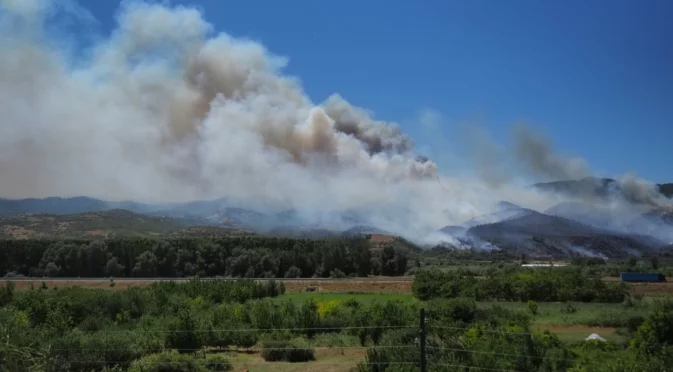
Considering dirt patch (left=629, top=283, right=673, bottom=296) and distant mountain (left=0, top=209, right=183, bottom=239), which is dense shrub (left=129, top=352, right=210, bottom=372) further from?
distant mountain (left=0, top=209, right=183, bottom=239)

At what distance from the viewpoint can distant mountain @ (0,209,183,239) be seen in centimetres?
14766

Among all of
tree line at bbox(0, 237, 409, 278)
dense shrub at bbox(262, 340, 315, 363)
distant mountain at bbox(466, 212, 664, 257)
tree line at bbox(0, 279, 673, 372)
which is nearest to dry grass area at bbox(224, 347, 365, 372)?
dense shrub at bbox(262, 340, 315, 363)

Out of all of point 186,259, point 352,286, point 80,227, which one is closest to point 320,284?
point 352,286

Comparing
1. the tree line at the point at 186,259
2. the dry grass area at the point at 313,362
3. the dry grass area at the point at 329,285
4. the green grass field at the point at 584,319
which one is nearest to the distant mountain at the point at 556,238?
the tree line at the point at 186,259

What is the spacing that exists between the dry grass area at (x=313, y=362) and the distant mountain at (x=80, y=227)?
126 meters

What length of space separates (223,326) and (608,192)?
192 metres

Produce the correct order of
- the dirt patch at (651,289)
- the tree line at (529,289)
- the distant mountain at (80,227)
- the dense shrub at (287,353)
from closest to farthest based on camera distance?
the dense shrub at (287,353) → the tree line at (529,289) → the dirt patch at (651,289) → the distant mountain at (80,227)

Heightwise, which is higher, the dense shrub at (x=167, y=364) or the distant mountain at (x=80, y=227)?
the distant mountain at (x=80, y=227)

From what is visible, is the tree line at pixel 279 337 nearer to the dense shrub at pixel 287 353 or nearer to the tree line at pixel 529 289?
the dense shrub at pixel 287 353

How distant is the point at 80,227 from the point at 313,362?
156 metres

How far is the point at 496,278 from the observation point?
187ft

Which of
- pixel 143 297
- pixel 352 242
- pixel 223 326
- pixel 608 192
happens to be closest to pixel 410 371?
pixel 223 326

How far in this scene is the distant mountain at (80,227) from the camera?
147663mm

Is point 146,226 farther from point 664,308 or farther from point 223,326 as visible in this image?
point 664,308
